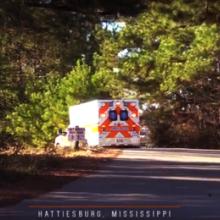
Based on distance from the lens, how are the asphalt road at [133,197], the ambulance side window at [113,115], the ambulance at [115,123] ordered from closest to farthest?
the asphalt road at [133,197] < the ambulance at [115,123] < the ambulance side window at [113,115]

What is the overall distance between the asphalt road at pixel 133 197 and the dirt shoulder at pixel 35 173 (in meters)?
0.42

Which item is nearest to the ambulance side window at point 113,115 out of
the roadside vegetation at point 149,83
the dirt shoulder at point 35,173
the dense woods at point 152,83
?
the roadside vegetation at point 149,83

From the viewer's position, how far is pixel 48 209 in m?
12.7

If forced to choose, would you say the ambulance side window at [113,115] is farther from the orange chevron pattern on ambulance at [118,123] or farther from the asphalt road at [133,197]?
the asphalt road at [133,197]

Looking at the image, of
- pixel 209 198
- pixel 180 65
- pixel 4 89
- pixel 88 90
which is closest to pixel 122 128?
pixel 180 65

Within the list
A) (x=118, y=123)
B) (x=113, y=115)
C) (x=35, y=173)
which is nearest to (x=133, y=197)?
(x=35, y=173)

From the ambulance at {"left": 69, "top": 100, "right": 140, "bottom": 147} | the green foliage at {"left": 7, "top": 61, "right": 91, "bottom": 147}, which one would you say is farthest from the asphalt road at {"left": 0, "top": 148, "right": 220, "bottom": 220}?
the green foliage at {"left": 7, "top": 61, "right": 91, "bottom": 147}

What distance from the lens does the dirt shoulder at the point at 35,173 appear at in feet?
50.5

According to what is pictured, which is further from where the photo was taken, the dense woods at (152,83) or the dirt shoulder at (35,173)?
Answer: the dense woods at (152,83)

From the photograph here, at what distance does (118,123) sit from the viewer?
36.4 metres

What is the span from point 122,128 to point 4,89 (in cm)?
1747

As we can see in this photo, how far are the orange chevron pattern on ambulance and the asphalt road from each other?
14.2m

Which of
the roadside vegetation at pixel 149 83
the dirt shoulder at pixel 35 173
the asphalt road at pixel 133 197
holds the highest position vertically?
the roadside vegetation at pixel 149 83

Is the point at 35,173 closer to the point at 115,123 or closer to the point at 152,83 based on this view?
the point at 115,123
